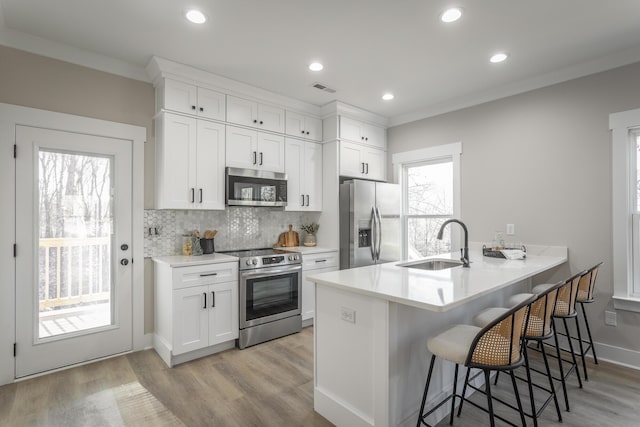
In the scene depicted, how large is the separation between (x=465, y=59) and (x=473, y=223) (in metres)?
1.89

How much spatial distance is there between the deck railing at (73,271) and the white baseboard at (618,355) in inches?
184

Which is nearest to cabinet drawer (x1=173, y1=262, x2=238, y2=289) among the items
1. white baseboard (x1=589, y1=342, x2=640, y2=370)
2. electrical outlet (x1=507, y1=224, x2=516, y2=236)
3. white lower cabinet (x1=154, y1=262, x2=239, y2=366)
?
white lower cabinet (x1=154, y1=262, x2=239, y2=366)

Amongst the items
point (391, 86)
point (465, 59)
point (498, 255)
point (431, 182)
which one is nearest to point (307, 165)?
point (391, 86)

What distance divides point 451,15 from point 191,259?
3017 millimetres

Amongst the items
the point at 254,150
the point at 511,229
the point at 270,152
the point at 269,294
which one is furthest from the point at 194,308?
the point at 511,229

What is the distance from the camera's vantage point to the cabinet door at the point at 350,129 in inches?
171

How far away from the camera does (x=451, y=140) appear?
4172 mm

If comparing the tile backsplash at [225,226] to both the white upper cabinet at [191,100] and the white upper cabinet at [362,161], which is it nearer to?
the white upper cabinet at [362,161]

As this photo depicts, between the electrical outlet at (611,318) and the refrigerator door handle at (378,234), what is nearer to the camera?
the electrical outlet at (611,318)

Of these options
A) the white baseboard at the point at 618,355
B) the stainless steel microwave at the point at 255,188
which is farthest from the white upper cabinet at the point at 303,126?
the white baseboard at the point at 618,355

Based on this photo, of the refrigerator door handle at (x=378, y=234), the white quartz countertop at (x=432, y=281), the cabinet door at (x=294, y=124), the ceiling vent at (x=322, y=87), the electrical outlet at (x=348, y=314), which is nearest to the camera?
the white quartz countertop at (x=432, y=281)

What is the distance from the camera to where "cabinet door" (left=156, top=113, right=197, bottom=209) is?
10.3ft

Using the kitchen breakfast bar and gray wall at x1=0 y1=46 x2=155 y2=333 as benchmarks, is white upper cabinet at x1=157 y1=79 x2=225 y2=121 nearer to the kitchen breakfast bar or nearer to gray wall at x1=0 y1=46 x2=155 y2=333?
gray wall at x1=0 y1=46 x2=155 y2=333

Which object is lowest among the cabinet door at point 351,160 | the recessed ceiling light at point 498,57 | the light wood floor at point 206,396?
the light wood floor at point 206,396
